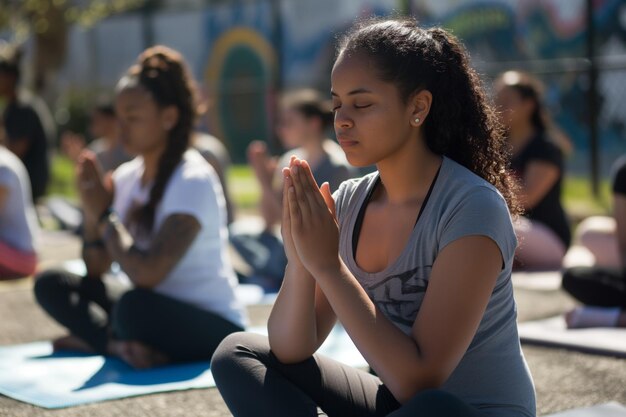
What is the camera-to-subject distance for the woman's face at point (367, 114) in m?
2.48

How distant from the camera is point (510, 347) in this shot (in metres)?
2.49

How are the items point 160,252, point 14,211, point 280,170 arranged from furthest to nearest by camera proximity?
1. point 280,170
2. point 14,211
3. point 160,252

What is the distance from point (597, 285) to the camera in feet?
16.4

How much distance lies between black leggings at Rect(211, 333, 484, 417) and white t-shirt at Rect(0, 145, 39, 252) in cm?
399

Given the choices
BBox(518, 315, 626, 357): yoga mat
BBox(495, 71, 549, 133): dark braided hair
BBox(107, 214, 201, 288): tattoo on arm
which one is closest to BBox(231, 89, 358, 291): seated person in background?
BBox(495, 71, 549, 133): dark braided hair

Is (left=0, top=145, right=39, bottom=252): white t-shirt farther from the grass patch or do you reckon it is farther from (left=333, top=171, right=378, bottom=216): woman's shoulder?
(left=333, top=171, right=378, bottom=216): woman's shoulder

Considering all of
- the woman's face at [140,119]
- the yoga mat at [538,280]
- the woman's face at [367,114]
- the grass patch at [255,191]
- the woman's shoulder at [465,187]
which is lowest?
the grass patch at [255,191]

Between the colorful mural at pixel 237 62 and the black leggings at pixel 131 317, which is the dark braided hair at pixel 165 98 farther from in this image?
the colorful mural at pixel 237 62

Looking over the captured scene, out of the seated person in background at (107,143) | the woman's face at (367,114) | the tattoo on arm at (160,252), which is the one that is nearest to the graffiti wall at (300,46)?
the seated person in background at (107,143)

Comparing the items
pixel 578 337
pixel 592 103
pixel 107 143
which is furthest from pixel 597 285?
pixel 107 143

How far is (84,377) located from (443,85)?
213 centimetres

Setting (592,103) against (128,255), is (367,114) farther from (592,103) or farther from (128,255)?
(592,103)

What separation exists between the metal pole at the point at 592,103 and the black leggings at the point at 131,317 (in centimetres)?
577

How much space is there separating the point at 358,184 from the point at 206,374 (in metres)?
1.49
